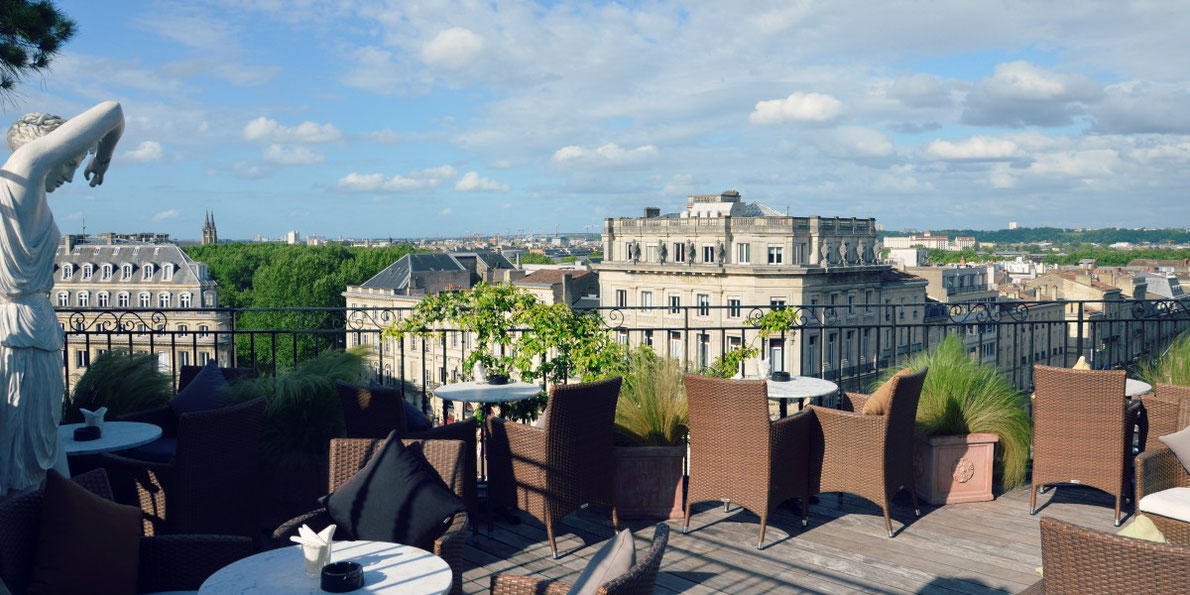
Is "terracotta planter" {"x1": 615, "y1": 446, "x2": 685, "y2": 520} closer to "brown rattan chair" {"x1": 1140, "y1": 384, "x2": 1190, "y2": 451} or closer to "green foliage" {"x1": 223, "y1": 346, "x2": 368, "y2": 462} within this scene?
"green foliage" {"x1": 223, "y1": 346, "x2": 368, "y2": 462}

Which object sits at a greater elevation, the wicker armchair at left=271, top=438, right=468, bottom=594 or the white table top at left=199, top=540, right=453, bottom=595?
the wicker armchair at left=271, top=438, right=468, bottom=594

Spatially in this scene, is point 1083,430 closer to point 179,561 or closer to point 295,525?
point 295,525

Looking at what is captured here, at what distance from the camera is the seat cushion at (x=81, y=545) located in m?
2.72

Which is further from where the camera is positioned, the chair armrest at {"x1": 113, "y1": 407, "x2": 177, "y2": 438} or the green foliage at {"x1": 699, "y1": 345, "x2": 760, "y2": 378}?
the green foliage at {"x1": 699, "y1": 345, "x2": 760, "y2": 378}

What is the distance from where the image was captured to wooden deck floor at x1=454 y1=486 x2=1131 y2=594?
407cm

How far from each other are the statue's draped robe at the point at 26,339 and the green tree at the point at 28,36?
13.6 feet

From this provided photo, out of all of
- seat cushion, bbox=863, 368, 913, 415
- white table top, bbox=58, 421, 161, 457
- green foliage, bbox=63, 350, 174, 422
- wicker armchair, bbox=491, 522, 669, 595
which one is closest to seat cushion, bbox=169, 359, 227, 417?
white table top, bbox=58, 421, 161, 457

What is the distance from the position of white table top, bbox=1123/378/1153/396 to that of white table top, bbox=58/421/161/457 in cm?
630

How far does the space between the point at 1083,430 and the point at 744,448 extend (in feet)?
7.10

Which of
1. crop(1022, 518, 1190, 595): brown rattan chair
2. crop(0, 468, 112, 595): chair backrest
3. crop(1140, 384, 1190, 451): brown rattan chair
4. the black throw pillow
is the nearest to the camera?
crop(1022, 518, 1190, 595): brown rattan chair

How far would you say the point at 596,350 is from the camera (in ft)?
18.7

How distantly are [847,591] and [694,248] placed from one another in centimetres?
5167

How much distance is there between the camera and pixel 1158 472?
4.36 m

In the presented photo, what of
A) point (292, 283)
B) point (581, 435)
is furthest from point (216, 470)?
point (292, 283)
